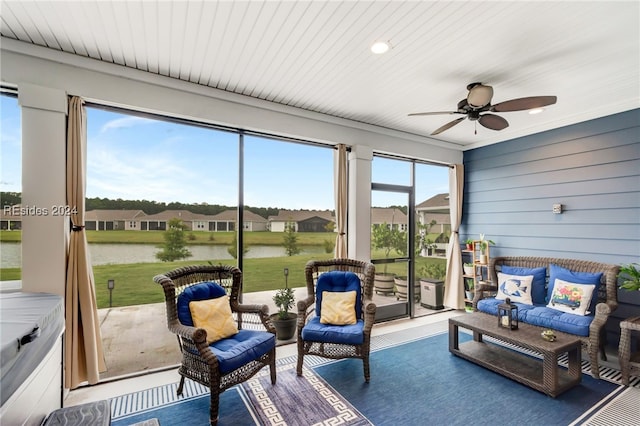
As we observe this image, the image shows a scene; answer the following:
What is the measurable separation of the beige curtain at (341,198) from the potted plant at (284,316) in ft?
2.85

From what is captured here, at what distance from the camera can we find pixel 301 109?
3.91 meters

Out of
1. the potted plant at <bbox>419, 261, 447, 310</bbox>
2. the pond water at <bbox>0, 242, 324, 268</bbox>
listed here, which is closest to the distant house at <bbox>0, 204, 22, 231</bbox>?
the pond water at <bbox>0, 242, 324, 268</bbox>

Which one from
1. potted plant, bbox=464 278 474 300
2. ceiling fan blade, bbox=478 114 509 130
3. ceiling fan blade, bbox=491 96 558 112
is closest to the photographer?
ceiling fan blade, bbox=491 96 558 112

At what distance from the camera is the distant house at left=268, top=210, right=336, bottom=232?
3.96 m

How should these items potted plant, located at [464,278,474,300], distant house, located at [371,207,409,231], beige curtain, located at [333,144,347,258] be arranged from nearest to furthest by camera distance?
1. beige curtain, located at [333,144,347,258]
2. distant house, located at [371,207,409,231]
3. potted plant, located at [464,278,474,300]

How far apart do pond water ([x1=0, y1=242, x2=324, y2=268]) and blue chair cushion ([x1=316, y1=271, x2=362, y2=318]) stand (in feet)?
2.48

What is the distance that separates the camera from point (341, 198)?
422 centimetres

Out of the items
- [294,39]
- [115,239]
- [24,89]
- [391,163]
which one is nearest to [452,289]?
[391,163]

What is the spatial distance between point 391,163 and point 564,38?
9.01 feet

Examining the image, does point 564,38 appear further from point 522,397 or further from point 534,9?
point 522,397

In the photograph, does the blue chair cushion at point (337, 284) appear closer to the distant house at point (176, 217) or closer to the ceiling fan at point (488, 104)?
the distant house at point (176, 217)

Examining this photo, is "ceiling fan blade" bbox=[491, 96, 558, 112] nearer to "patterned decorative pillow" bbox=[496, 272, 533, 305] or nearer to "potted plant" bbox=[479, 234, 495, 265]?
"patterned decorative pillow" bbox=[496, 272, 533, 305]

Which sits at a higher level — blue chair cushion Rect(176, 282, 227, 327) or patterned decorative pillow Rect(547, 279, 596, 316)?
blue chair cushion Rect(176, 282, 227, 327)

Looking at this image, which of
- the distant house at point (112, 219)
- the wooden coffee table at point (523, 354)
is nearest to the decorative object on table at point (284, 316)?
the distant house at point (112, 219)
